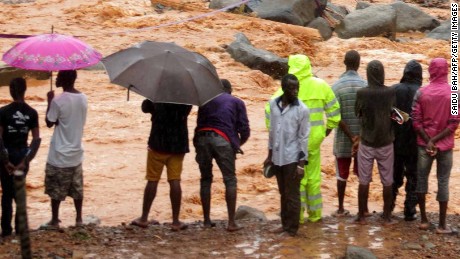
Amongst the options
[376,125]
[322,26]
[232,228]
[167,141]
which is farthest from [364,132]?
[322,26]

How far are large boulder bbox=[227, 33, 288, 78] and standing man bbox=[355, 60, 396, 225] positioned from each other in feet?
33.6

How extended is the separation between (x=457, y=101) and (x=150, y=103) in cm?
270

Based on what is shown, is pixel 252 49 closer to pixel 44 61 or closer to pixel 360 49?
pixel 360 49

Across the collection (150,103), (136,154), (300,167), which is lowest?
(136,154)

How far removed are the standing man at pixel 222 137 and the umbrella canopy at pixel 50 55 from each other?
3.64 feet

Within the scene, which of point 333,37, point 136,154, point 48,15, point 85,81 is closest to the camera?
point 136,154

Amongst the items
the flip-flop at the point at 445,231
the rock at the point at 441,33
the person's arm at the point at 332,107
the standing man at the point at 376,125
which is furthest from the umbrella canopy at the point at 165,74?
the rock at the point at 441,33

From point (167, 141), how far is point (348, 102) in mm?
1812

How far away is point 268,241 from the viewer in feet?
25.3

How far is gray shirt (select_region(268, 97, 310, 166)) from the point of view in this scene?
757cm

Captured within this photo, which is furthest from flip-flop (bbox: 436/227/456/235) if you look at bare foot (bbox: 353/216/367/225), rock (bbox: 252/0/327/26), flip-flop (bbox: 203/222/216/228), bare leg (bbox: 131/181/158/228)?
rock (bbox: 252/0/327/26)

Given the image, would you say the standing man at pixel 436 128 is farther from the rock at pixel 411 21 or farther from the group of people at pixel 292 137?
the rock at pixel 411 21

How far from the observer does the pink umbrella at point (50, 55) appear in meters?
7.41

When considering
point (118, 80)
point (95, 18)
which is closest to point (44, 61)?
point (118, 80)
